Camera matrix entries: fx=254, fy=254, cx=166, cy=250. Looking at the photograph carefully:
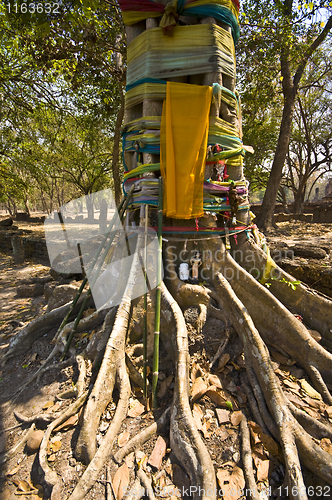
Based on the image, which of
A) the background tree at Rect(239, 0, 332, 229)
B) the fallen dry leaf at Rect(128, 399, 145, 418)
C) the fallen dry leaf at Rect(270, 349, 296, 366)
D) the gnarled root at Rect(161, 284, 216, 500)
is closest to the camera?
the gnarled root at Rect(161, 284, 216, 500)

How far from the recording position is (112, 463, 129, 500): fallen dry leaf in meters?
1.99

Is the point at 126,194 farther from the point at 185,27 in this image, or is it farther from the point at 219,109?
the point at 185,27

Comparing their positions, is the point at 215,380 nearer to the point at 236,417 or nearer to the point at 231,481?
the point at 236,417

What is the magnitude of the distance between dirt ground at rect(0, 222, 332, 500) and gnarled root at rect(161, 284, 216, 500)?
0.15 metres

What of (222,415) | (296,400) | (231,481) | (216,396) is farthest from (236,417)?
(296,400)

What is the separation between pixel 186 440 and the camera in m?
2.16

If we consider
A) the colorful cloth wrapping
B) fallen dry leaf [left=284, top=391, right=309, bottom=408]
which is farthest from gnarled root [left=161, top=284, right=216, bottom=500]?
the colorful cloth wrapping

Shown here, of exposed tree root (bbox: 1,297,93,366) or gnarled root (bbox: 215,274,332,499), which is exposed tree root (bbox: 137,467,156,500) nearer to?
gnarled root (bbox: 215,274,332,499)

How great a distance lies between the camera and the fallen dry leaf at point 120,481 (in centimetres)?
199

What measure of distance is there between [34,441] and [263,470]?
207 centimetres

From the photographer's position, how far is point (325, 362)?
2809mm

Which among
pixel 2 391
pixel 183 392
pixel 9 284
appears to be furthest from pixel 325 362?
pixel 9 284

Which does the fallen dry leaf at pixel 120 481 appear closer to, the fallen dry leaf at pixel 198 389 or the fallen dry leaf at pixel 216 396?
the fallen dry leaf at pixel 198 389

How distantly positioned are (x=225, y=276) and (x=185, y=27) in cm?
336
